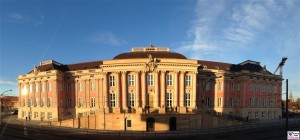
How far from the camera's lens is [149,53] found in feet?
192

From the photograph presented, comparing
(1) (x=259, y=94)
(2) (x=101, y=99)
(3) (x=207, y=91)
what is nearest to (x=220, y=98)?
(3) (x=207, y=91)

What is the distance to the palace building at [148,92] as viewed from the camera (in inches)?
1983

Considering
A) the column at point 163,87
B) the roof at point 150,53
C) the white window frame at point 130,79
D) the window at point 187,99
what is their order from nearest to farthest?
the column at point 163,87 < the white window frame at point 130,79 < the window at point 187,99 < the roof at point 150,53

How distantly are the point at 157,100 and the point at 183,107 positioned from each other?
581 centimetres

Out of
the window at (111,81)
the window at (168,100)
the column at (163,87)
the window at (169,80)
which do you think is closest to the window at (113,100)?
the window at (111,81)

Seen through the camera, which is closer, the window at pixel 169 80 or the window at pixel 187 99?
the window at pixel 169 80

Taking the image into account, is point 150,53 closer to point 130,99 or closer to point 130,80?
point 130,80

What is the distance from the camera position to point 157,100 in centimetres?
5269

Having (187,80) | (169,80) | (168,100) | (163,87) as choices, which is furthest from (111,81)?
(187,80)

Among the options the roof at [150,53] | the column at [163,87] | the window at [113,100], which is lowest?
the window at [113,100]

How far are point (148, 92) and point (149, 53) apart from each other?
10.2 meters

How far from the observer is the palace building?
50.4 meters

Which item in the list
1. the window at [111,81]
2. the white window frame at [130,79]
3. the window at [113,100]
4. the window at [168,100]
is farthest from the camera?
the window at [111,81]

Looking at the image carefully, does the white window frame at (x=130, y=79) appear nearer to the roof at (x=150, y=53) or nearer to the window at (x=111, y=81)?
the window at (x=111, y=81)
